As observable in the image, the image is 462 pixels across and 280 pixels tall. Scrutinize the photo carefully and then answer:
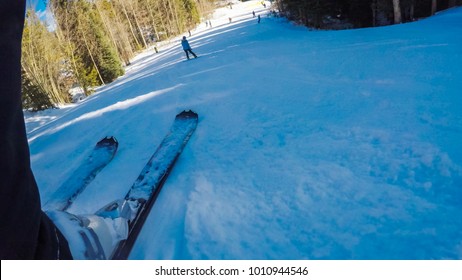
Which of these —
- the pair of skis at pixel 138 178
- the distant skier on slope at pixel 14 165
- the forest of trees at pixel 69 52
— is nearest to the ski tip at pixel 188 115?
the pair of skis at pixel 138 178

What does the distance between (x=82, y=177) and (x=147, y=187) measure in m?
1.79

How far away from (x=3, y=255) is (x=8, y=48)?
970mm

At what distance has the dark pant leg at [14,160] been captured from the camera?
3.81ft

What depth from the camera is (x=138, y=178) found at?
377 cm

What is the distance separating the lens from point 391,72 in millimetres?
5652

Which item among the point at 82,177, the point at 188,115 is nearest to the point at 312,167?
the point at 188,115

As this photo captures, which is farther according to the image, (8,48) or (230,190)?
(230,190)

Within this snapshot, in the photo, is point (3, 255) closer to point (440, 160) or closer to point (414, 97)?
point (440, 160)

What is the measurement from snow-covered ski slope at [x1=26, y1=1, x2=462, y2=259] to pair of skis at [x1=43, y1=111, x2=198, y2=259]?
120 millimetres

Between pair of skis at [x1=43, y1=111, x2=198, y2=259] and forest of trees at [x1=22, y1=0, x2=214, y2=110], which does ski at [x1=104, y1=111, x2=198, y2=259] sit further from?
forest of trees at [x1=22, y1=0, x2=214, y2=110]

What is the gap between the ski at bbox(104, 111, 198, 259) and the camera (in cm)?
271

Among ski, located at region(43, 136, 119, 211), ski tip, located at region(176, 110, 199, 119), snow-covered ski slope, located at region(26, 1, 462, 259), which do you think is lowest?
snow-covered ski slope, located at region(26, 1, 462, 259)

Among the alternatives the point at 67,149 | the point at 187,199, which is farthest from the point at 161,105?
the point at 187,199

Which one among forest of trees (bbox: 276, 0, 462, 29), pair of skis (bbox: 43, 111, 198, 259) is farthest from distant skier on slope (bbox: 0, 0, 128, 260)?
forest of trees (bbox: 276, 0, 462, 29)
